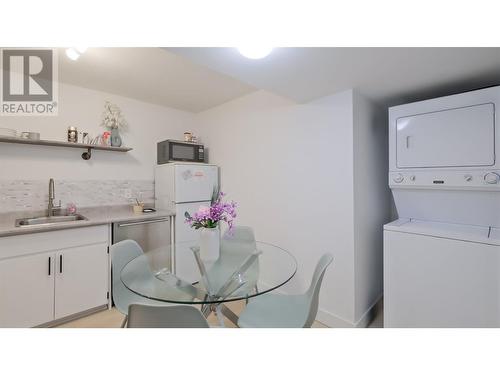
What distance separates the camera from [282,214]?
2301 mm

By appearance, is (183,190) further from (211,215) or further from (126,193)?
(211,215)

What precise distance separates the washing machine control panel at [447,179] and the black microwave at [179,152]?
7.51 feet

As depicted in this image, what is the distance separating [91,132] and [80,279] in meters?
1.68

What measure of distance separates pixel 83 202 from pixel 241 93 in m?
2.29

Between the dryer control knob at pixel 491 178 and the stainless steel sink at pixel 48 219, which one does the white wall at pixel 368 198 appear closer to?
the dryer control knob at pixel 491 178

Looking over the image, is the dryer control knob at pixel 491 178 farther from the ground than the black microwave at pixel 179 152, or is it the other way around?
the black microwave at pixel 179 152

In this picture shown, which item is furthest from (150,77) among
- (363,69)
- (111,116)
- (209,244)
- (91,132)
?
(363,69)

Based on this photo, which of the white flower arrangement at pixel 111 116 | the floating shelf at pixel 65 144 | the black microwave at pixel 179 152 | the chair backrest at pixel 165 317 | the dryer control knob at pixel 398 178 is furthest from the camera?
the black microwave at pixel 179 152

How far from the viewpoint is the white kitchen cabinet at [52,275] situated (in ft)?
5.60

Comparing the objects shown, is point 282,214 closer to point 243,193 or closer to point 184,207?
point 243,193

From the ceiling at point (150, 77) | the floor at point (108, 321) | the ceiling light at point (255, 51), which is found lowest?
the floor at point (108, 321)

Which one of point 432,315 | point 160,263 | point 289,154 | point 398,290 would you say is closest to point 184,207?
point 160,263

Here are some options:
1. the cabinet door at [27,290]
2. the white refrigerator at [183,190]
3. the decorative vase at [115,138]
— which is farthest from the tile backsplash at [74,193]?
the cabinet door at [27,290]
